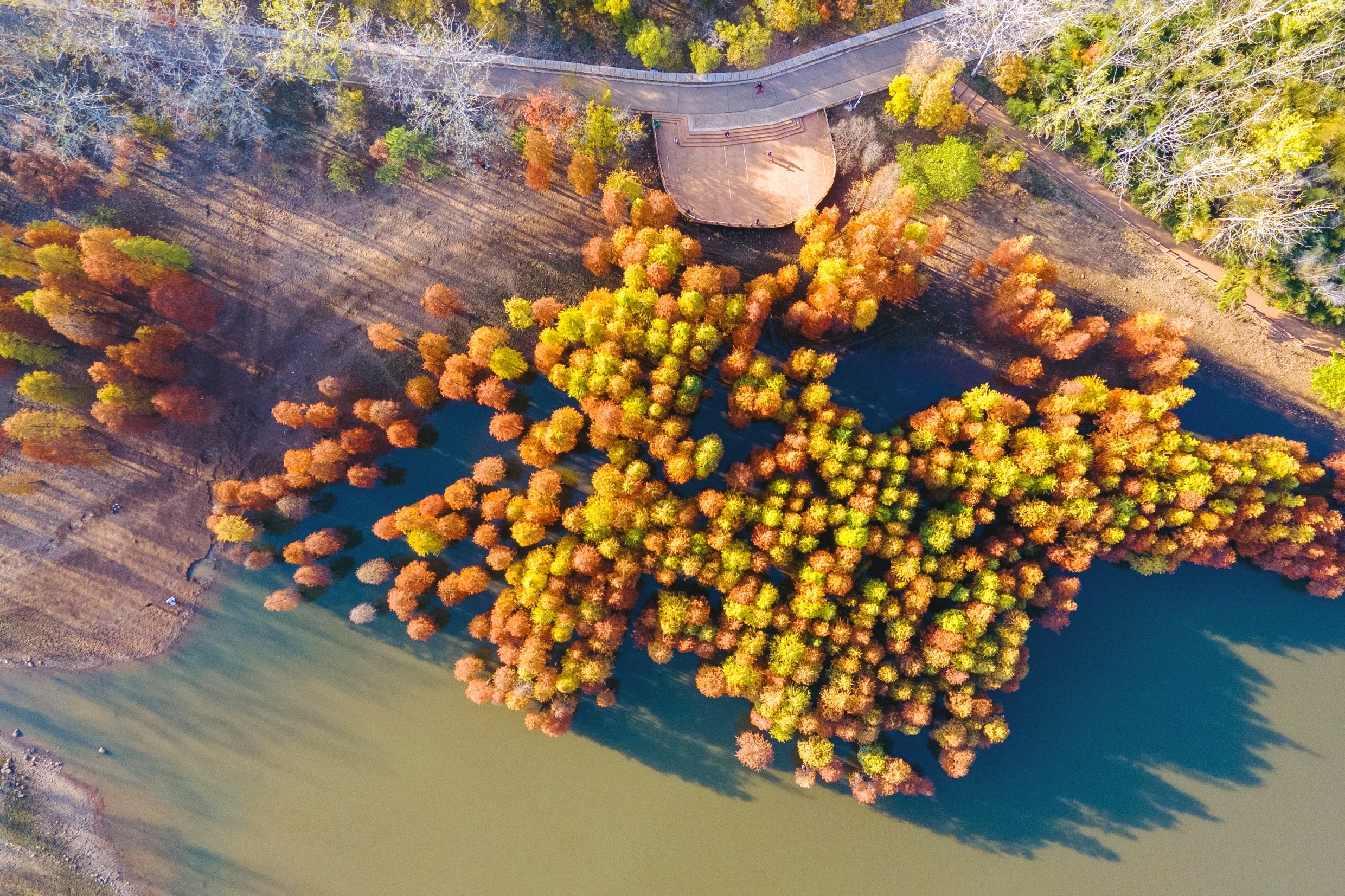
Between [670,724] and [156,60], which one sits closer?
[156,60]

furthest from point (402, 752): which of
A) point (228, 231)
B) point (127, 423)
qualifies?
point (228, 231)

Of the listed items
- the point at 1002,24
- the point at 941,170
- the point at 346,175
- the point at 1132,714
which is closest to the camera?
the point at 1002,24

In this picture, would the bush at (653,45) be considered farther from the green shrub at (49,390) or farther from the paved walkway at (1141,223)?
the green shrub at (49,390)

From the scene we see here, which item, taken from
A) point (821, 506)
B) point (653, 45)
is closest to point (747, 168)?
point (653, 45)

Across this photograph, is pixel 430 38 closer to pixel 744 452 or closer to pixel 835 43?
pixel 835 43

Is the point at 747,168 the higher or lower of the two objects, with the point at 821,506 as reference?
higher

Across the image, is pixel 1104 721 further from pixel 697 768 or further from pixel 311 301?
pixel 311 301
